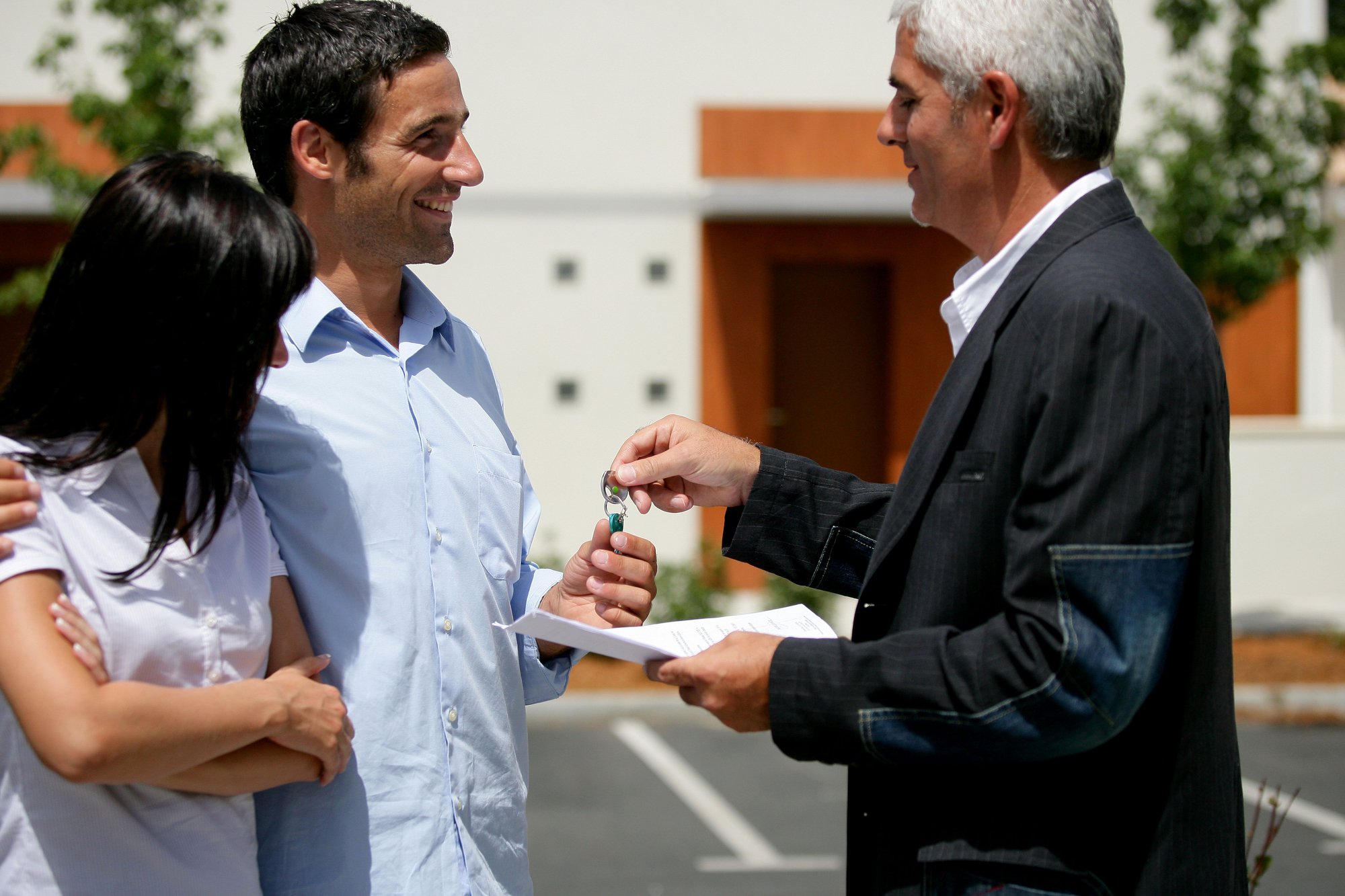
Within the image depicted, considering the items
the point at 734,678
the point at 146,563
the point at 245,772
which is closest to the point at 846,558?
the point at 734,678

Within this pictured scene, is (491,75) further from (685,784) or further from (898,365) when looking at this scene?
(685,784)

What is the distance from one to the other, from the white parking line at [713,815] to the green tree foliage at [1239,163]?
503 cm

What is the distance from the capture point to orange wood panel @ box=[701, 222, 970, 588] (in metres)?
11.4

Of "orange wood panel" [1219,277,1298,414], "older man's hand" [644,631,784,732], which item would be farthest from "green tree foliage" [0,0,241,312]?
"orange wood panel" [1219,277,1298,414]

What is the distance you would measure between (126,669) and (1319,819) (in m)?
6.14

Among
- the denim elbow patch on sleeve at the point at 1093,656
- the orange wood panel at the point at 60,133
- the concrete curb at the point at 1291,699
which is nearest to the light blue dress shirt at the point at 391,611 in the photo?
the denim elbow patch on sleeve at the point at 1093,656

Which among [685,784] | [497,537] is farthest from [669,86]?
[497,537]

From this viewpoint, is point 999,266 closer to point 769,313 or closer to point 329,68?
point 329,68

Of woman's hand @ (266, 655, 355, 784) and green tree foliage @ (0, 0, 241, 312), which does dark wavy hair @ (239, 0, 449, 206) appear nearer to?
woman's hand @ (266, 655, 355, 784)

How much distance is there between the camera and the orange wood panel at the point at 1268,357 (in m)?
12.2

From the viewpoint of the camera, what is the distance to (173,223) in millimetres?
1732

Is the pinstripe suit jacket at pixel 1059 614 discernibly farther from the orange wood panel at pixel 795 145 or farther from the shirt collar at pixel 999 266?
the orange wood panel at pixel 795 145

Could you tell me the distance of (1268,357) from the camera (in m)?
12.2

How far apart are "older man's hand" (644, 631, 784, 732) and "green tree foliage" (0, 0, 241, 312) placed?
7177 mm
